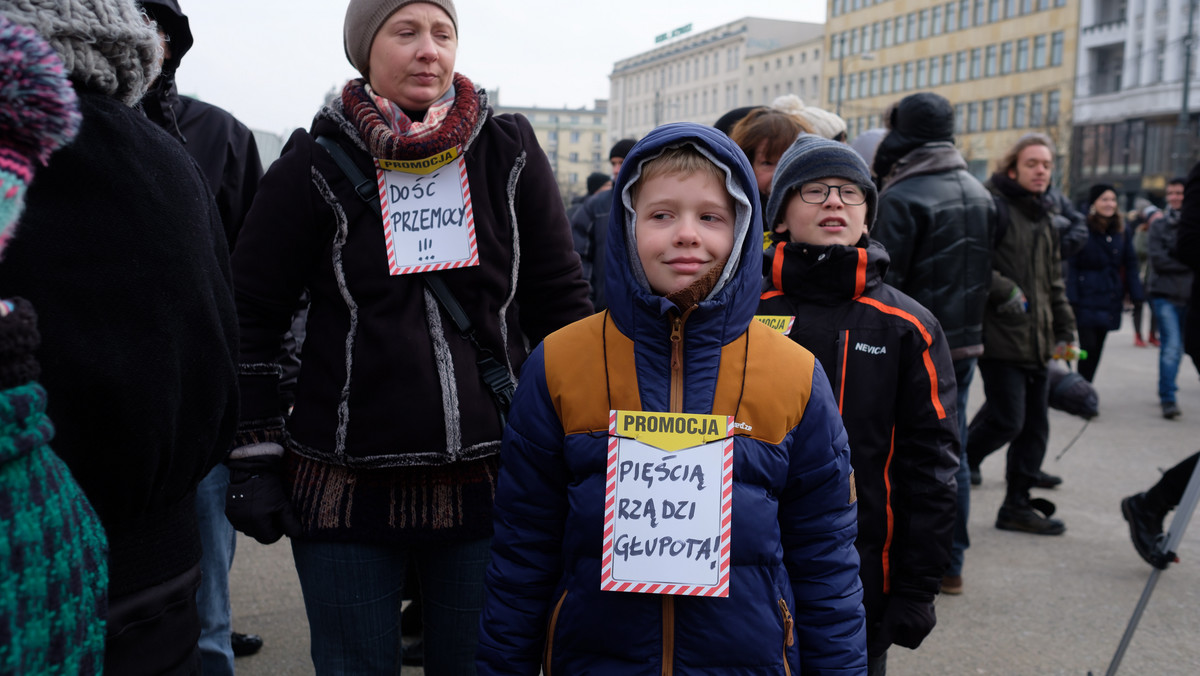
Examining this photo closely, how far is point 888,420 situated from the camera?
101 inches

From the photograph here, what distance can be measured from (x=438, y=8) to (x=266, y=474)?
1.15 metres

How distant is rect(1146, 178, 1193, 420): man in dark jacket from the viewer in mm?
8609

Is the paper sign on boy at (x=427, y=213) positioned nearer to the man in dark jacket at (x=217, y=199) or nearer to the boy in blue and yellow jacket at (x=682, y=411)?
the boy in blue and yellow jacket at (x=682, y=411)

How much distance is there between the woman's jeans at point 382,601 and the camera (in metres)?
2.21

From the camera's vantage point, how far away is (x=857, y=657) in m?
1.88

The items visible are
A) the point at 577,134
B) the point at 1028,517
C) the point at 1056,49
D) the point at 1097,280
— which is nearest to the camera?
the point at 1028,517

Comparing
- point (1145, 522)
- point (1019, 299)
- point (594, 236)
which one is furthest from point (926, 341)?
point (594, 236)

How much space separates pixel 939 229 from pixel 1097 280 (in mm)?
5491

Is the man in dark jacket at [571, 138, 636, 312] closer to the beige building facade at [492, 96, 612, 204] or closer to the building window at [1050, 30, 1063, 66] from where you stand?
the building window at [1050, 30, 1063, 66]

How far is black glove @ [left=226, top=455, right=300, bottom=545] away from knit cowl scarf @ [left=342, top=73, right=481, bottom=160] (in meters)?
0.75

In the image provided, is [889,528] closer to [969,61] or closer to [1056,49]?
[1056,49]

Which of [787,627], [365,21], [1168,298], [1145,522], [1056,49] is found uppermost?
[1056,49]

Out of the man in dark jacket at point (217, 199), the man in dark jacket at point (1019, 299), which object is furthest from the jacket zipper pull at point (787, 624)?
the man in dark jacket at point (1019, 299)

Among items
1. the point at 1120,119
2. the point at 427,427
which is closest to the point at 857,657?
the point at 427,427
